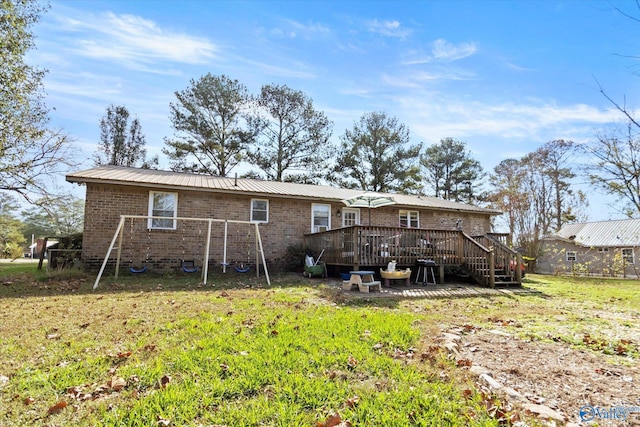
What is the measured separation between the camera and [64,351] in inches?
143

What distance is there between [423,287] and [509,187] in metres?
23.4

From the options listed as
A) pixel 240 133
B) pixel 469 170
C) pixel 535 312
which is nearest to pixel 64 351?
pixel 535 312

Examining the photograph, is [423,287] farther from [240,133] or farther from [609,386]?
[240,133]

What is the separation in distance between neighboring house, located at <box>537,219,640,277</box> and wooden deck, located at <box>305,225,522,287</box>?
17.7 meters

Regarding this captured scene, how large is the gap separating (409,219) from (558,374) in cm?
1352

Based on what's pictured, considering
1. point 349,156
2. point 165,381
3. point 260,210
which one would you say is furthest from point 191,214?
point 349,156

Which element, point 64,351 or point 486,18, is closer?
point 64,351

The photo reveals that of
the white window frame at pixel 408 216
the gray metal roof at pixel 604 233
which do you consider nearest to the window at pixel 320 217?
the white window frame at pixel 408 216

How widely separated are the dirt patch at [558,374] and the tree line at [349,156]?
18.9 metres

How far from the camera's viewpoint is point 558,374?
10.4 ft

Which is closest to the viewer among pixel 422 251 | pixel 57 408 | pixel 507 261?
pixel 57 408

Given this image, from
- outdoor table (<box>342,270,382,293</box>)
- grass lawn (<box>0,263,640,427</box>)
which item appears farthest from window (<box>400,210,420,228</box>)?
grass lawn (<box>0,263,640,427</box>)

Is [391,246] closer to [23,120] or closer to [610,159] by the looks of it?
[610,159]

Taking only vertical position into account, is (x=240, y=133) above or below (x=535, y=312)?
above
